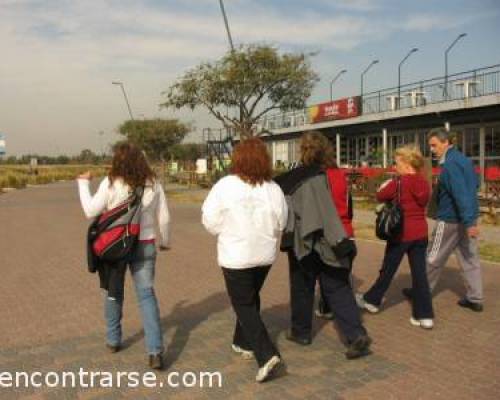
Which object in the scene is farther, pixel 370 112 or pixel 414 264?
pixel 370 112

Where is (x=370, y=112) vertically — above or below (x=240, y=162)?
above

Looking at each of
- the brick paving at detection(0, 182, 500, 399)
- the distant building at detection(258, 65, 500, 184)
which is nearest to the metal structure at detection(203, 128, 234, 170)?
the distant building at detection(258, 65, 500, 184)

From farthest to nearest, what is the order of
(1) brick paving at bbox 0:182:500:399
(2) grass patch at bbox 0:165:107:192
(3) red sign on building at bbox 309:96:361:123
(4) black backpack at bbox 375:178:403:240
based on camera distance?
(2) grass patch at bbox 0:165:107:192, (3) red sign on building at bbox 309:96:361:123, (4) black backpack at bbox 375:178:403:240, (1) brick paving at bbox 0:182:500:399

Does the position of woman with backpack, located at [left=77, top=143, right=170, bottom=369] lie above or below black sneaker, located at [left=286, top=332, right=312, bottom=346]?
above

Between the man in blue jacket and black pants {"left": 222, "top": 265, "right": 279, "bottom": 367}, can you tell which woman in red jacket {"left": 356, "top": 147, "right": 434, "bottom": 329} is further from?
black pants {"left": 222, "top": 265, "right": 279, "bottom": 367}

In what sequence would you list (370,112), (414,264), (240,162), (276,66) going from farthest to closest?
(370,112), (276,66), (414,264), (240,162)

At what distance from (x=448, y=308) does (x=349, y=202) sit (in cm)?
182

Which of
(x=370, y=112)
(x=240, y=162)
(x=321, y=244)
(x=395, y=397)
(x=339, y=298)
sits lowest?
(x=395, y=397)

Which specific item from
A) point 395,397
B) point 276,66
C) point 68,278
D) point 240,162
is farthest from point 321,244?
point 276,66

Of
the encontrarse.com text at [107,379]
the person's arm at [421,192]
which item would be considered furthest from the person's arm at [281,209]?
the person's arm at [421,192]

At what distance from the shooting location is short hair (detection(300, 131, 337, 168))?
15.9ft

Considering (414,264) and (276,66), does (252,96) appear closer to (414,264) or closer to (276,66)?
(276,66)

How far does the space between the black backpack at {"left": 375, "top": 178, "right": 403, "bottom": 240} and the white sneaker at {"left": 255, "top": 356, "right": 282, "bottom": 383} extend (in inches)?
68.5

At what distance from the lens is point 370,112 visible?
30.2 metres
